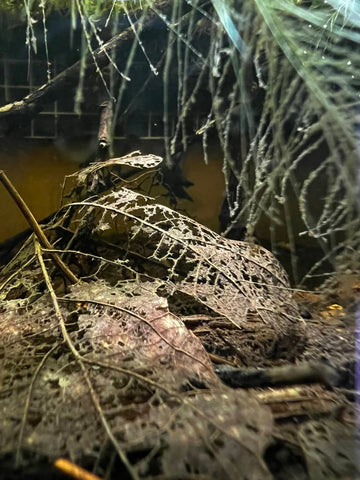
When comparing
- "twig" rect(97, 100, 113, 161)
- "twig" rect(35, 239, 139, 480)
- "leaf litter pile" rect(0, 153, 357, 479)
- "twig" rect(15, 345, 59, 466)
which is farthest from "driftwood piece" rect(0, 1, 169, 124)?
"twig" rect(15, 345, 59, 466)

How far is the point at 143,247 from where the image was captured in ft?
4.73

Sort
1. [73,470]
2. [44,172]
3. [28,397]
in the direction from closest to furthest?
1. [73,470]
2. [28,397]
3. [44,172]

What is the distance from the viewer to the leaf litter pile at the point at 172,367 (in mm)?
612

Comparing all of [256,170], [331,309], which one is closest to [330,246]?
[331,309]

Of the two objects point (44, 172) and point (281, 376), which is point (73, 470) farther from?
point (44, 172)

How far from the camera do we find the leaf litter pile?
2.01 feet

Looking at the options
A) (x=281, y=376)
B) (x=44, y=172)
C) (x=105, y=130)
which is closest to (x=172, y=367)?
(x=281, y=376)

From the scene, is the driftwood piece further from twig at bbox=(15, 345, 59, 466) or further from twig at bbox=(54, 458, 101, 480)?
twig at bbox=(54, 458, 101, 480)

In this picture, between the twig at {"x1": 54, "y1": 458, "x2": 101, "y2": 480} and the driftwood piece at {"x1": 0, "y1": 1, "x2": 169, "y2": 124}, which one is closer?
the twig at {"x1": 54, "y1": 458, "x2": 101, "y2": 480}

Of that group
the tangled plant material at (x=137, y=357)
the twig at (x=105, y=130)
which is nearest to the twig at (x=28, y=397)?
the tangled plant material at (x=137, y=357)

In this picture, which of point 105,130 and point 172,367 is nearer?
point 172,367

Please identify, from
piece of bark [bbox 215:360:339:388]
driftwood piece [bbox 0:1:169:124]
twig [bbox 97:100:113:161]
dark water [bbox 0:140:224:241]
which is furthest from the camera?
dark water [bbox 0:140:224:241]

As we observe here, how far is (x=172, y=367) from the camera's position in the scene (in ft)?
2.58

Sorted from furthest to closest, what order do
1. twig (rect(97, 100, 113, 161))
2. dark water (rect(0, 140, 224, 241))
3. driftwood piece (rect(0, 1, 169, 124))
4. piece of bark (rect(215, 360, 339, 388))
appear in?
dark water (rect(0, 140, 224, 241)) < twig (rect(97, 100, 113, 161)) < driftwood piece (rect(0, 1, 169, 124)) < piece of bark (rect(215, 360, 339, 388))
